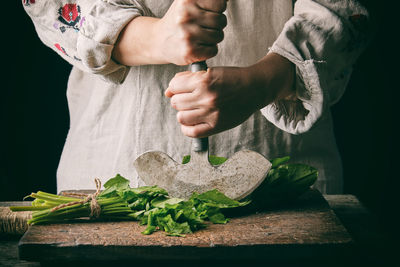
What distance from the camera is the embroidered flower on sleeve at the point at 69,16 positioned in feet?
4.41

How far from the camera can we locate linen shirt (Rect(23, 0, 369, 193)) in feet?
4.01

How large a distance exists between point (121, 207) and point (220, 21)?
46 centimetres

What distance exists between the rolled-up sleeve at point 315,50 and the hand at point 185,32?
194 millimetres

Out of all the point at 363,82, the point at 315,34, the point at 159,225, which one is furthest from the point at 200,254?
the point at 363,82

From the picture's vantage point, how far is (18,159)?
2355mm

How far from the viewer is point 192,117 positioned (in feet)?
3.64

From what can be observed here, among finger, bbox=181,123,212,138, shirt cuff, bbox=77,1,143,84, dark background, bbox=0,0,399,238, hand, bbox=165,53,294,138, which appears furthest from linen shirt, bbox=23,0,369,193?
dark background, bbox=0,0,399,238

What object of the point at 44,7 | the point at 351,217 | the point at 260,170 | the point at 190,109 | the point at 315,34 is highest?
the point at 44,7

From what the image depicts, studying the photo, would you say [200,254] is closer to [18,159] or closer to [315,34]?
[315,34]

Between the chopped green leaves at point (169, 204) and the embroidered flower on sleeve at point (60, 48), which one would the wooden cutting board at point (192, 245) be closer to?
the chopped green leaves at point (169, 204)

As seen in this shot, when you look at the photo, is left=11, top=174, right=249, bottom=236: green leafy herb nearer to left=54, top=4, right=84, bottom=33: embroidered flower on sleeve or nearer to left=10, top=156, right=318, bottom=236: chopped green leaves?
left=10, top=156, right=318, bottom=236: chopped green leaves

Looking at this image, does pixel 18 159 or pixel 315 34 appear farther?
pixel 18 159

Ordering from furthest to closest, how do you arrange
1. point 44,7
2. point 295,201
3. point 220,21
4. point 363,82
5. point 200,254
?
point 363,82
point 44,7
point 295,201
point 220,21
point 200,254

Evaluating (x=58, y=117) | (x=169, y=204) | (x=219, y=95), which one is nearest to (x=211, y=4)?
(x=219, y=95)
